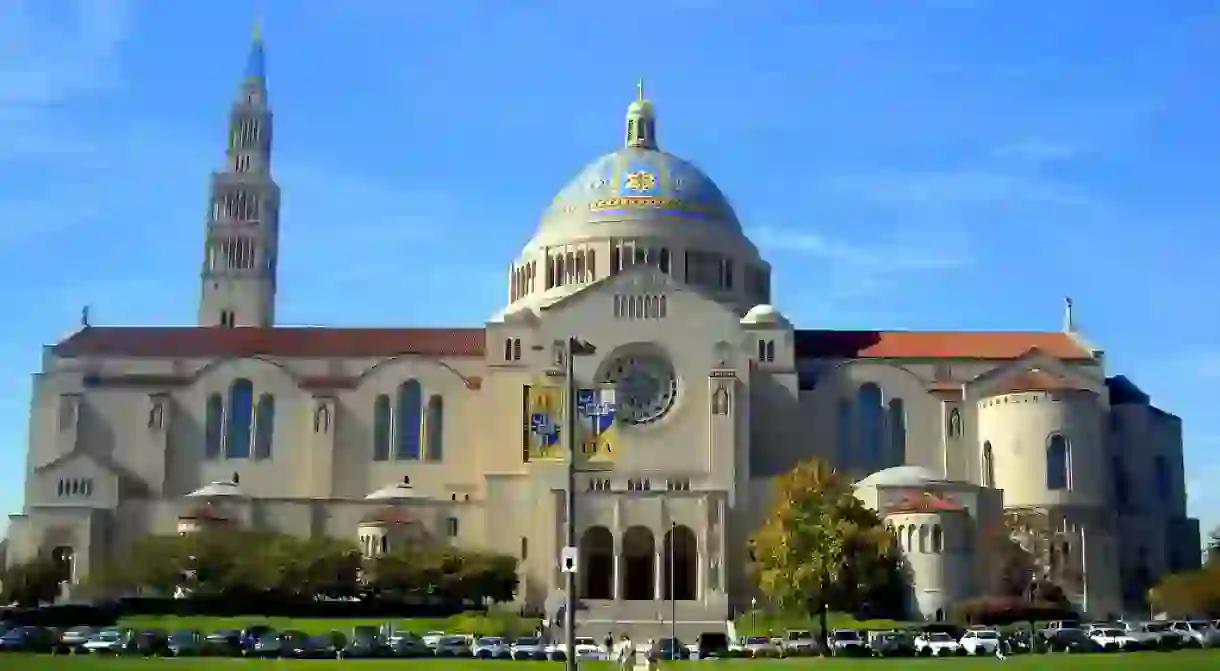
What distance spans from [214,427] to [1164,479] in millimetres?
57883

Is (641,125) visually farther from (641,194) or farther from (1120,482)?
(1120,482)

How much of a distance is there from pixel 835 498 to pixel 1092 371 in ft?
96.7

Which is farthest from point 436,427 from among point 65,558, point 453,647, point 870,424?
point 453,647

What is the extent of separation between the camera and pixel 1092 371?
89.6m

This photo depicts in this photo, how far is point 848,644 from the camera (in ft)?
186

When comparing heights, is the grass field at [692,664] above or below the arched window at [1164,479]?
below

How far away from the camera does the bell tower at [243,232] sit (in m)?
111

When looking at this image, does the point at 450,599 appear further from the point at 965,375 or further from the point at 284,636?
the point at 965,375

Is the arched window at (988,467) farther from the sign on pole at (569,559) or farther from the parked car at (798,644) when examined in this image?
the sign on pole at (569,559)

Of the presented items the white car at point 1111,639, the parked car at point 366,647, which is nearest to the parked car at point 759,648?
the white car at point 1111,639

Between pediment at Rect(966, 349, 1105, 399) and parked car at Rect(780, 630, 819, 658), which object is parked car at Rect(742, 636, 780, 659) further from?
pediment at Rect(966, 349, 1105, 399)

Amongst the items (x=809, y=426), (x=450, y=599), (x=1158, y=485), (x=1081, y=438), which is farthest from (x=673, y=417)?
(x=1158, y=485)

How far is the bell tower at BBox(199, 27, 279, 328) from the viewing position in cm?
11100

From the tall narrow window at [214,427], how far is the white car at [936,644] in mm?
48648
